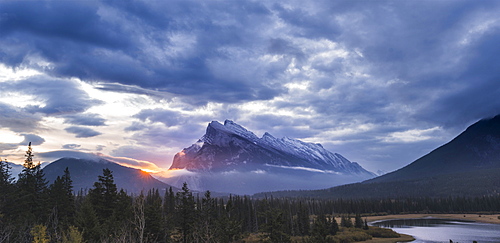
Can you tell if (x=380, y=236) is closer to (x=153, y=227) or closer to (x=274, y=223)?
(x=274, y=223)

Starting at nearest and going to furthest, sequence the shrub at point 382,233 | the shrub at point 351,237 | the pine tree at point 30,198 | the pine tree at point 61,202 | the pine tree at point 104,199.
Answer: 1. the pine tree at point 30,198
2. the pine tree at point 104,199
3. the pine tree at point 61,202
4. the shrub at point 351,237
5. the shrub at point 382,233

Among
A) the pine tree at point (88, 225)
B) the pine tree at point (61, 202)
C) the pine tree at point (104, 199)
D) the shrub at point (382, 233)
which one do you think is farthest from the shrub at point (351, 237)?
the pine tree at point (88, 225)

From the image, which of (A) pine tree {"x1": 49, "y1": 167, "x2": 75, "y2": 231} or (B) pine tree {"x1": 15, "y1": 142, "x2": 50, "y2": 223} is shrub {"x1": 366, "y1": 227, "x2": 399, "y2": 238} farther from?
(B) pine tree {"x1": 15, "y1": 142, "x2": 50, "y2": 223}

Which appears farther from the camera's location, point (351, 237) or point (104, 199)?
point (351, 237)

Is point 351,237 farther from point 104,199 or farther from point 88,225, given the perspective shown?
point 88,225

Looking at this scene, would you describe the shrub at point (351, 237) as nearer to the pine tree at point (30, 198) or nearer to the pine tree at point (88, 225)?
the pine tree at point (88, 225)

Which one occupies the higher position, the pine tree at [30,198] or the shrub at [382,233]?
the pine tree at [30,198]

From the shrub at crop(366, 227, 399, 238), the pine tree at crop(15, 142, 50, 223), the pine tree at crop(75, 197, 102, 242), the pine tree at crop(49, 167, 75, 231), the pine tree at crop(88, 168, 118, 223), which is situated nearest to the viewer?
the pine tree at crop(75, 197, 102, 242)

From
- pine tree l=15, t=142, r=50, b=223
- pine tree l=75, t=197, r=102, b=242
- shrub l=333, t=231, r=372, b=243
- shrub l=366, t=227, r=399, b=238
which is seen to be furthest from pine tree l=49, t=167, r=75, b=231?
shrub l=366, t=227, r=399, b=238

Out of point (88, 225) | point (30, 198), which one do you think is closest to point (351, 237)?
point (88, 225)

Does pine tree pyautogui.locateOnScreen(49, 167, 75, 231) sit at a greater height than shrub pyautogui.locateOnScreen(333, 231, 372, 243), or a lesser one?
greater

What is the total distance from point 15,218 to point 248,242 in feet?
179

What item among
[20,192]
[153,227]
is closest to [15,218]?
[20,192]

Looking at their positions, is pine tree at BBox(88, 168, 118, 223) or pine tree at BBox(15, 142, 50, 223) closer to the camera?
pine tree at BBox(15, 142, 50, 223)
